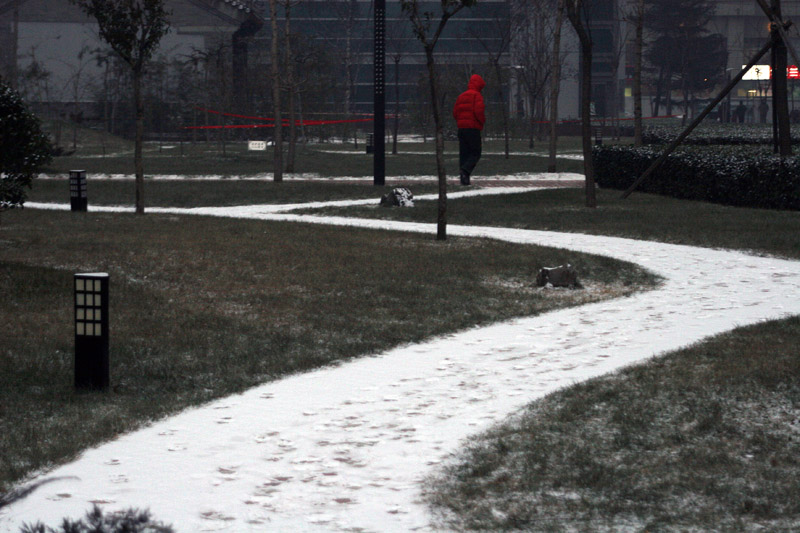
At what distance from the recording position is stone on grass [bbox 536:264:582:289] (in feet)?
39.3

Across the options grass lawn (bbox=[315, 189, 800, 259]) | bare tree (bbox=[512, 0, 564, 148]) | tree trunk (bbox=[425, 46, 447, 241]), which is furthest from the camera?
bare tree (bbox=[512, 0, 564, 148])

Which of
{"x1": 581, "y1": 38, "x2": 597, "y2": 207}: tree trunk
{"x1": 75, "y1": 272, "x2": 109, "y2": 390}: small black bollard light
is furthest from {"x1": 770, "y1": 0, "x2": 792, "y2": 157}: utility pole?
{"x1": 75, "y1": 272, "x2": 109, "y2": 390}: small black bollard light

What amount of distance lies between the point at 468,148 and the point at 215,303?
558 inches

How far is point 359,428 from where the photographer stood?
6406 millimetres

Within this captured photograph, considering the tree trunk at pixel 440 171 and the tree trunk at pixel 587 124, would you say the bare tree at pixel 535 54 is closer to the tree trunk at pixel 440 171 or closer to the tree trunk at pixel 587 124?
the tree trunk at pixel 587 124

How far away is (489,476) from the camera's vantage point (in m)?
5.50

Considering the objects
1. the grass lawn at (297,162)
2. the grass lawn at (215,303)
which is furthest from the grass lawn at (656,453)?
the grass lawn at (297,162)

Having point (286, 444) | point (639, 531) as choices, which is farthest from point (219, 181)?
point (639, 531)

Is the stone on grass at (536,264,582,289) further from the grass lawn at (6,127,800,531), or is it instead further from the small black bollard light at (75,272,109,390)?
the small black bollard light at (75,272,109,390)

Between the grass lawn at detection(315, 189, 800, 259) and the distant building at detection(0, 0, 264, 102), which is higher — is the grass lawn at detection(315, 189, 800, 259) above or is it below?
below

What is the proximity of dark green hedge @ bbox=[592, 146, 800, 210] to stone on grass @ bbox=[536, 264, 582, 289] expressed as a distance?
8.89 metres

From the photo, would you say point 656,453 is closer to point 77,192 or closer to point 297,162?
point 77,192

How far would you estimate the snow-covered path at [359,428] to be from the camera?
4.99m

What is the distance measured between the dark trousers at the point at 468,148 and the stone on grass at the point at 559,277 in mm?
11786
